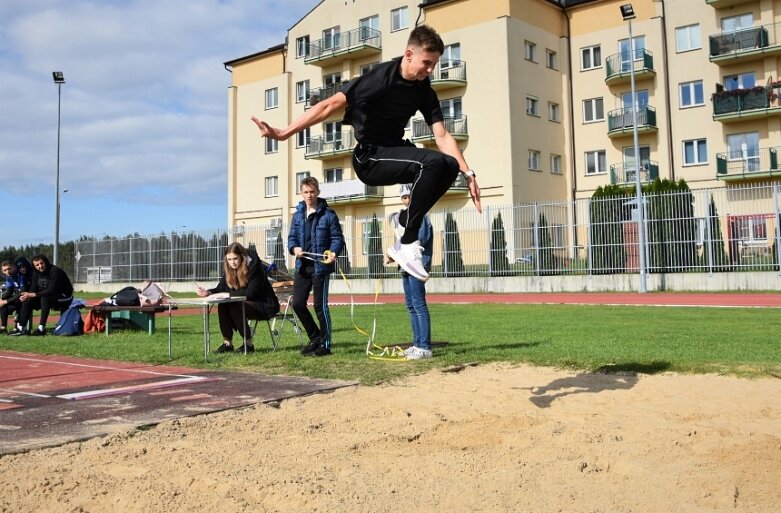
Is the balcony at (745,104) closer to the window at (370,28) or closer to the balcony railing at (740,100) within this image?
the balcony railing at (740,100)

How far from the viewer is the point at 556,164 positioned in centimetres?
3997

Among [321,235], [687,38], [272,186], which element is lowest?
[321,235]

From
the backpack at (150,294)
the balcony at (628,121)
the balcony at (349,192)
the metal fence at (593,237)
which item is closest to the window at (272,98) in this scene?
the balcony at (349,192)

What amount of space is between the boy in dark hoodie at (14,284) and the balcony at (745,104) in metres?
32.1

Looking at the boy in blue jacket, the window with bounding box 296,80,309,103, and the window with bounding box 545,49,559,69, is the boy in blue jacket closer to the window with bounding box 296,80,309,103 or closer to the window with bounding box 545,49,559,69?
the window with bounding box 545,49,559,69

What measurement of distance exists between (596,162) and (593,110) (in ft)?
9.63

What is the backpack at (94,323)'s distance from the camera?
1295cm

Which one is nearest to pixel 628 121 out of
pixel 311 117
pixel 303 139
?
pixel 303 139

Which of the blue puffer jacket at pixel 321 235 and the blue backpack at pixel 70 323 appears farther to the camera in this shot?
the blue backpack at pixel 70 323

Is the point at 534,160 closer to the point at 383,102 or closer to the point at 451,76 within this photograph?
the point at 451,76

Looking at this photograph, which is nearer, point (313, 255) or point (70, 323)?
point (313, 255)

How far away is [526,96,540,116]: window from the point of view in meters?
38.0

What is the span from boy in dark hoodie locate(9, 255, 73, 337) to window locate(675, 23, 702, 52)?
33.3 meters

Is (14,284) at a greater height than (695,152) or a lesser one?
lesser
